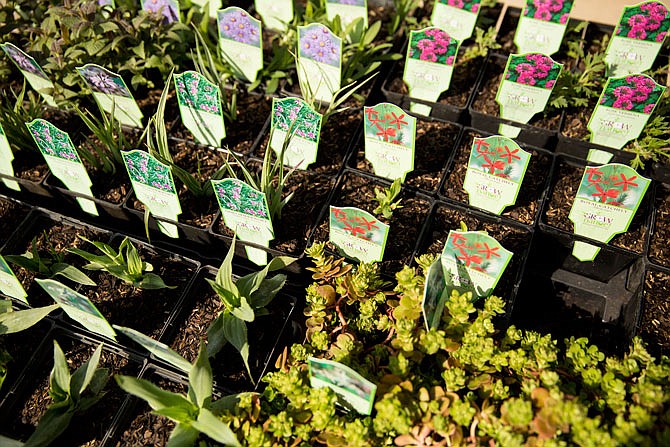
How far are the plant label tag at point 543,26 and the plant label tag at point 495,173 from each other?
77cm

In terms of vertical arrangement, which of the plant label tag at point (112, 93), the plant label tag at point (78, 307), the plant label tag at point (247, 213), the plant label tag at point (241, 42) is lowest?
the plant label tag at point (78, 307)

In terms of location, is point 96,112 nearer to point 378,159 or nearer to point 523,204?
point 378,159

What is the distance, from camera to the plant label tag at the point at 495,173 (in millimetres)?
1726

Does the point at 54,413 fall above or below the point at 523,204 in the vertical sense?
below

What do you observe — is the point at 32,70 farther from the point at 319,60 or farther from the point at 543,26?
the point at 543,26

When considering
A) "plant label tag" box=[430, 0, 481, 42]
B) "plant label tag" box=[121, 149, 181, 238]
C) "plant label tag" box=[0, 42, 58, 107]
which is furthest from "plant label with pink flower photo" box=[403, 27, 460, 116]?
"plant label tag" box=[0, 42, 58, 107]

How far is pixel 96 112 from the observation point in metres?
2.28

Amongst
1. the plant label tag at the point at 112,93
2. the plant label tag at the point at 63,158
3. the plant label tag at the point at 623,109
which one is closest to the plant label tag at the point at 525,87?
the plant label tag at the point at 623,109

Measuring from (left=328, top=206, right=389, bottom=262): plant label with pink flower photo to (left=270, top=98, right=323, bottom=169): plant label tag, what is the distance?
0.87 feet

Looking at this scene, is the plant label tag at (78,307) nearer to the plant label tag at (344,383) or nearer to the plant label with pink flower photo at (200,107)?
the plant label tag at (344,383)

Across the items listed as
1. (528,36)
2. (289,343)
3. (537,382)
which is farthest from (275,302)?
(528,36)

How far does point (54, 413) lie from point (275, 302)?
677 millimetres

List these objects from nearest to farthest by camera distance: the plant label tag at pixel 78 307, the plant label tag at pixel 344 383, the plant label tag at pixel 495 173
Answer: the plant label tag at pixel 344 383
the plant label tag at pixel 78 307
the plant label tag at pixel 495 173

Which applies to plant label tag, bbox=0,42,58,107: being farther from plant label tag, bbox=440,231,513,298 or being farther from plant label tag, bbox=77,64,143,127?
plant label tag, bbox=440,231,513,298
